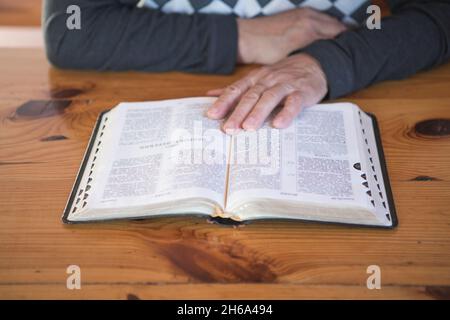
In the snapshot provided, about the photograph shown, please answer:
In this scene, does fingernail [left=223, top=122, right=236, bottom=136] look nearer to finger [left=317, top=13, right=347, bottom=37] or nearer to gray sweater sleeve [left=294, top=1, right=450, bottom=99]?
gray sweater sleeve [left=294, top=1, right=450, bottom=99]

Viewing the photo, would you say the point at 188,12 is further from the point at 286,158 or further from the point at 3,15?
the point at 3,15

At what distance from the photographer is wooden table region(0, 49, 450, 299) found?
61 centimetres

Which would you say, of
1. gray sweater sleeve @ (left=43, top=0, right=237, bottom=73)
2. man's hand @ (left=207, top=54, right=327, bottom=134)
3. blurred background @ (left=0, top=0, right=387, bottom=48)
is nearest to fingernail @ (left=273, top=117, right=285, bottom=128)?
man's hand @ (left=207, top=54, right=327, bottom=134)

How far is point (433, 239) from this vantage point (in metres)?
0.66

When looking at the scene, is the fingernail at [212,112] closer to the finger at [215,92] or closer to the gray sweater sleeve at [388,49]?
the finger at [215,92]

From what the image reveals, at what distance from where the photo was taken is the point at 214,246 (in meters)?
0.66

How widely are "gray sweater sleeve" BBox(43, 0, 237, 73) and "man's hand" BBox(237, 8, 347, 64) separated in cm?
3

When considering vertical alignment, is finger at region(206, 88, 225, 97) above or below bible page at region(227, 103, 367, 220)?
above

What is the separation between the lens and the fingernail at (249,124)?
0.80 meters

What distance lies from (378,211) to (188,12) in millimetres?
626

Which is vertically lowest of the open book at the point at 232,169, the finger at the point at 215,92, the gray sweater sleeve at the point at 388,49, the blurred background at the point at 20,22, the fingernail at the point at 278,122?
the open book at the point at 232,169
